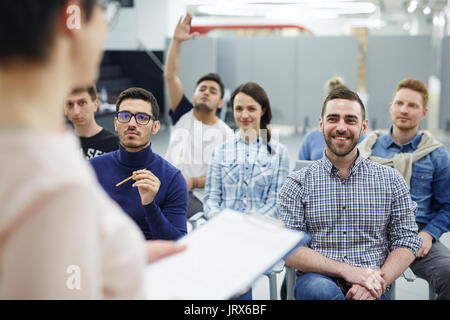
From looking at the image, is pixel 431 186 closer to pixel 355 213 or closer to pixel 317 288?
pixel 355 213

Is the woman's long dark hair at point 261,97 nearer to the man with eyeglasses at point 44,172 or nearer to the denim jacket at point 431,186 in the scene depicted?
the denim jacket at point 431,186

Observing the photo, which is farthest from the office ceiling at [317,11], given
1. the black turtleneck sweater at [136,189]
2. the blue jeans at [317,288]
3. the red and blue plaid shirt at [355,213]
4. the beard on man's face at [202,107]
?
the blue jeans at [317,288]

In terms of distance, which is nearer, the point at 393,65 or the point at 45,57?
the point at 45,57

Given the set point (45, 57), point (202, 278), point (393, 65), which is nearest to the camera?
point (45, 57)

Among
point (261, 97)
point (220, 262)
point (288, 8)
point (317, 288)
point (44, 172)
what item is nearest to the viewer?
point (44, 172)

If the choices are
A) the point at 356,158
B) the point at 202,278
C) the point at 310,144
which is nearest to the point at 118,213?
the point at 202,278

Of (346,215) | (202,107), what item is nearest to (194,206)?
(202,107)

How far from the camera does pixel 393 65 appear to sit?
7.88 m

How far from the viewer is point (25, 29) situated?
47cm

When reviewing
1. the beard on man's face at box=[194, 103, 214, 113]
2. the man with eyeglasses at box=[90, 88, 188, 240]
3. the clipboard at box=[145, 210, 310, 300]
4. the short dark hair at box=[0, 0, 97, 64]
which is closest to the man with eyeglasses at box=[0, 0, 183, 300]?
the short dark hair at box=[0, 0, 97, 64]

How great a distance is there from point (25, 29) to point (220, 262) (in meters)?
0.42
